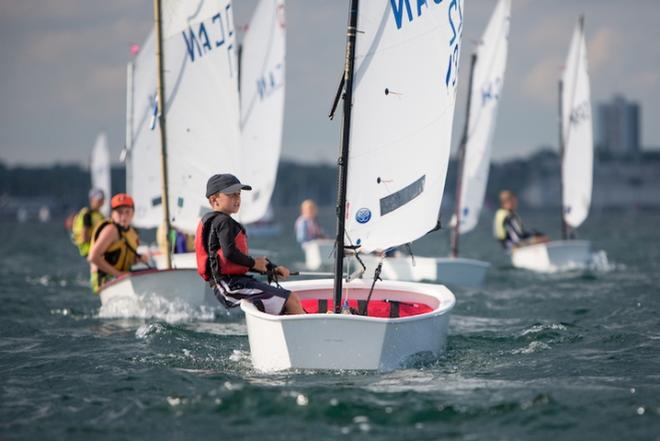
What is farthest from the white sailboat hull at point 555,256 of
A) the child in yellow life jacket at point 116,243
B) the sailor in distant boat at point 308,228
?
the child in yellow life jacket at point 116,243

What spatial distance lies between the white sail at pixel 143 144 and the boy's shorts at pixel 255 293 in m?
7.79

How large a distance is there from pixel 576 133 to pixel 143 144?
1106cm

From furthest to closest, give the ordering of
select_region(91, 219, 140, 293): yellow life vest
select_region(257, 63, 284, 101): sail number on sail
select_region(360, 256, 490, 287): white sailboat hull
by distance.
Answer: select_region(257, 63, 284, 101): sail number on sail
select_region(360, 256, 490, 287): white sailboat hull
select_region(91, 219, 140, 293): yellow life vest

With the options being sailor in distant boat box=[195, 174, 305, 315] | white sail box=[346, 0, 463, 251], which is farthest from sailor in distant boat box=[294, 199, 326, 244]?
sailor in distant boat box=[195, 174, 305, 315]

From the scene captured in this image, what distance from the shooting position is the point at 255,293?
7965 millimetres

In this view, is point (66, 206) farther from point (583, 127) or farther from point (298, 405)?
point (298, 405)

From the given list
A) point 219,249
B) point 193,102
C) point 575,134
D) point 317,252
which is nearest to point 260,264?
point 219,249

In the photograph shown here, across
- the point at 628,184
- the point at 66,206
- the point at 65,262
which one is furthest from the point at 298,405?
the point at 628,184

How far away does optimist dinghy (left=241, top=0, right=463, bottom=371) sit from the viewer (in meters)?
7.49

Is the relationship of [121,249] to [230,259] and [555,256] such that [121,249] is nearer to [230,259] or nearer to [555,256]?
[230,259]

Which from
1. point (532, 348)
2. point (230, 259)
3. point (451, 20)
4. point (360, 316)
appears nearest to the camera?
point (360, 316)

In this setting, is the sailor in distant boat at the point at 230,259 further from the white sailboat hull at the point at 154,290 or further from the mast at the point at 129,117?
the mast at the point at 129,117

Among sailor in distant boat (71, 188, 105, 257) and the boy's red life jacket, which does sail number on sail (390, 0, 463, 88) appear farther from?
sailor in distant boat (71, 188, 105, 257)

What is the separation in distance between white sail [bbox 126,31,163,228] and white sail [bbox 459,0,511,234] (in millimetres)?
6792
